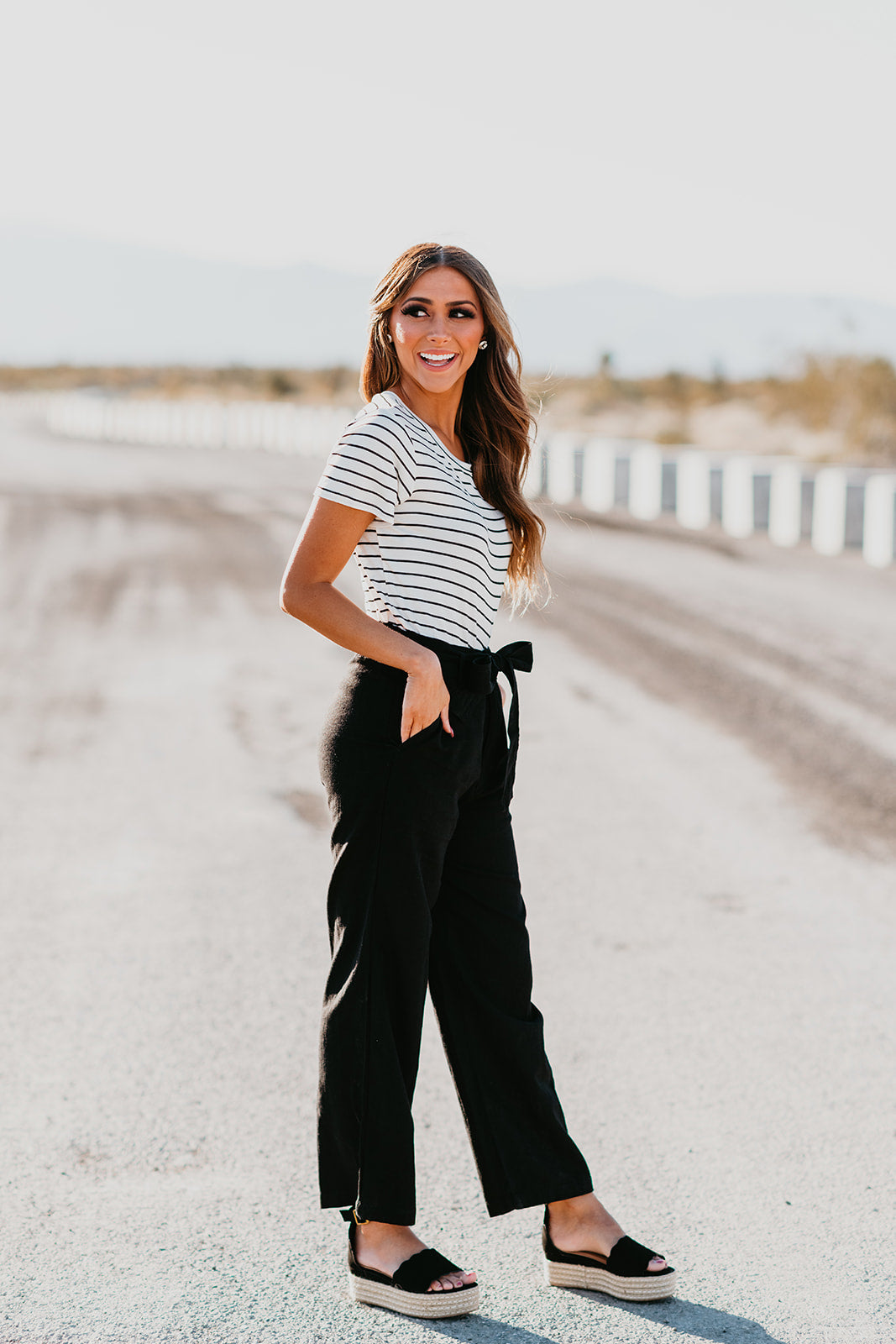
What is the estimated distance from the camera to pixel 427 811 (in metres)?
2.60

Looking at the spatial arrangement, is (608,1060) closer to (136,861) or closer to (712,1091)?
(712,1091)

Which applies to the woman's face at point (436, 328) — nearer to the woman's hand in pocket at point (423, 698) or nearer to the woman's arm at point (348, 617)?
the woman's arm at point (348, 617)

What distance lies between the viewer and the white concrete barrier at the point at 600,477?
61.8ft

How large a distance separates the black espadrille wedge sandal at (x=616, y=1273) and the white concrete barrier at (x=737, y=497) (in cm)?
1385

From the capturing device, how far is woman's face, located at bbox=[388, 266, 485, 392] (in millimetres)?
2670

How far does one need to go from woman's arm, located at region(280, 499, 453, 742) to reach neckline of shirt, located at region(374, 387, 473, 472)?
0.22 meters

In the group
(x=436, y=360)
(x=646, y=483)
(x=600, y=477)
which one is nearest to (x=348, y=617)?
(x=436, y=360)

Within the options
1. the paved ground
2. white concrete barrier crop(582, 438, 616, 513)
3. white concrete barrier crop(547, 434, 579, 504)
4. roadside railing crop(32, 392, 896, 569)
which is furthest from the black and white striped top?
white concrete barrier crop(547, 434, 579, 504)

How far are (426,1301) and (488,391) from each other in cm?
171

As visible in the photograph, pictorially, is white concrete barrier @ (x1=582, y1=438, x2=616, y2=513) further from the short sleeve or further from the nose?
the short sleeve

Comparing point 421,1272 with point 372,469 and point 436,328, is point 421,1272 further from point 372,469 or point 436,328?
point 436,328

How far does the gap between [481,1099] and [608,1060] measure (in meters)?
1.06

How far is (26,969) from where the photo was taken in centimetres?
434

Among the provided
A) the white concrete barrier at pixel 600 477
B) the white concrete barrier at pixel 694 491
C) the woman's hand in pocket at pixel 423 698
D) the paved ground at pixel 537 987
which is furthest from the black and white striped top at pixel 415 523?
the white concrete barrier at pixel 600 477
